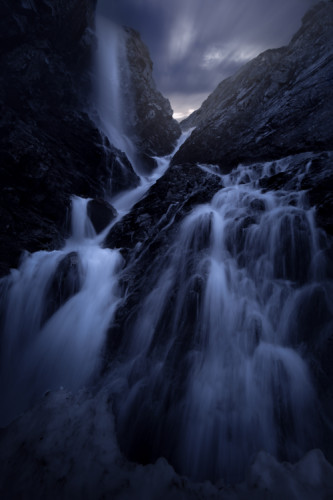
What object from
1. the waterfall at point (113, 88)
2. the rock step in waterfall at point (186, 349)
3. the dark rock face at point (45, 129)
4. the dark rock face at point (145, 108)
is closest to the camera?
the rock step in waterfall at point (186, 349)

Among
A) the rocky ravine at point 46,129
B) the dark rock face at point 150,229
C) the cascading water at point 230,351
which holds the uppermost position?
the rocky ravine at point 46,129

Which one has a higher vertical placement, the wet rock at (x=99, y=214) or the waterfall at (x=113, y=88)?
the waterfall at (x=113, y=88)

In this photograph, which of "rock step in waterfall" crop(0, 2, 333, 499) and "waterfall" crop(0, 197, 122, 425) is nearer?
"rock step in waterfall" crop(0, 2, 333, 499)

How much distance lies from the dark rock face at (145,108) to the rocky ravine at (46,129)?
614 centimetres

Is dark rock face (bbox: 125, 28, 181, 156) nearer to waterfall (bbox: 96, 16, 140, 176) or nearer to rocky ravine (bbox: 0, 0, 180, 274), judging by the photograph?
waterfall (bbox: 96, 16, 140, 176)

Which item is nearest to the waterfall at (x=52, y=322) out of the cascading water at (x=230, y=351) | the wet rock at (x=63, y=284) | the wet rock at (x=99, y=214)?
the wet rock at (x=63, y=284)

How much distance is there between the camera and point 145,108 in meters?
24.0

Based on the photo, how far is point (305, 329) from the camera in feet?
13.4

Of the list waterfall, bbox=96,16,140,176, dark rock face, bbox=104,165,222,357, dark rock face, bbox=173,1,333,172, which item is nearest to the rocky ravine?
waterfall, bbox=96,16,140,176

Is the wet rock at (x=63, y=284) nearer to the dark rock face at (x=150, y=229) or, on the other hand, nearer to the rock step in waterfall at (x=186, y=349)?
the rock step in waterfall at (x=186, y=349)

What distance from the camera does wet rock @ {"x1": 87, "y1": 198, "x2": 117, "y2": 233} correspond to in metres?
11.3

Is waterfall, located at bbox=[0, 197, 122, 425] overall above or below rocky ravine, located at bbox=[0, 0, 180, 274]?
below

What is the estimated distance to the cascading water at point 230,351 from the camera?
3244mm

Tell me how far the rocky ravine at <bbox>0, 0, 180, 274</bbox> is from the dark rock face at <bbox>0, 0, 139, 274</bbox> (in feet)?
0.13
